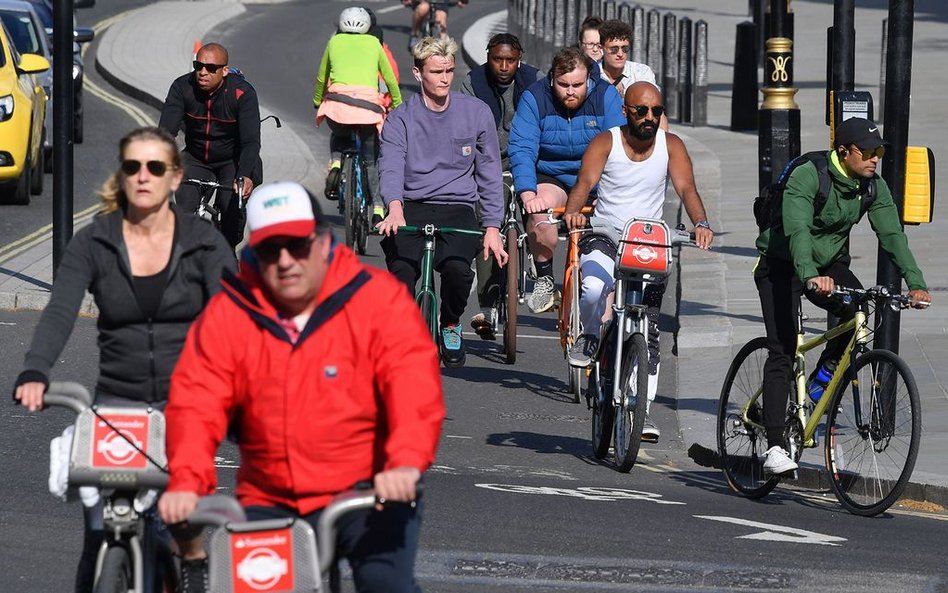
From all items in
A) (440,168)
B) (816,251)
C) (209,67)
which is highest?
(209,67)

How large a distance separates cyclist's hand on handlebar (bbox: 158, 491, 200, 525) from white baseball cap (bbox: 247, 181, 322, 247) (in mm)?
615

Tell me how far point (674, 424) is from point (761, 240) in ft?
7.92

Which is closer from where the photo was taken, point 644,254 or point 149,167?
point 149,167

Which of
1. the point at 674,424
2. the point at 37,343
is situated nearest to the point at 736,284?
the point at 674,424

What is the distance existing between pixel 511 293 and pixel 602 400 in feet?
7.98

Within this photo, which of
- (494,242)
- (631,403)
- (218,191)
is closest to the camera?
(631,403)

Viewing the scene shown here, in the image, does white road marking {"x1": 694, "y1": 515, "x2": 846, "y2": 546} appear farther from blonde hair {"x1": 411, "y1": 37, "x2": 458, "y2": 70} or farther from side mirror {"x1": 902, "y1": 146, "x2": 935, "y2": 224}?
blonde hair {"x1": 411, "y1": 37, "x2": 458, "y2": 70}

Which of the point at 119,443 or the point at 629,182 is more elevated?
the point at 629,182

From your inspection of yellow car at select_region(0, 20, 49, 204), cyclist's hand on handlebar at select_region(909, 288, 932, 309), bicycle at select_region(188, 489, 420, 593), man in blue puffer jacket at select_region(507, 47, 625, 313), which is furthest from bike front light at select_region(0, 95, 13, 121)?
bicycle at select_region(188, 489, 420, 593)

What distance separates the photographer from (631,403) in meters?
9.53

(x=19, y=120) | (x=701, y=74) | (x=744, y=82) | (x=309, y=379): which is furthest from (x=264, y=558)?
(x=701, y=74)

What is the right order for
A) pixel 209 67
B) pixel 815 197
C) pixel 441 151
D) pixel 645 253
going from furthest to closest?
pixel 209 67 < pixel 441 151 < pixel 645 253 < pixel 815 197

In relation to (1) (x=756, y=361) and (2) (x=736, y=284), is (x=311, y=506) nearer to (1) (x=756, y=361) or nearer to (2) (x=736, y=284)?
(1) (x=756, y=361)

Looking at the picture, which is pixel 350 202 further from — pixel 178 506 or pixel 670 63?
pixel 670 63
